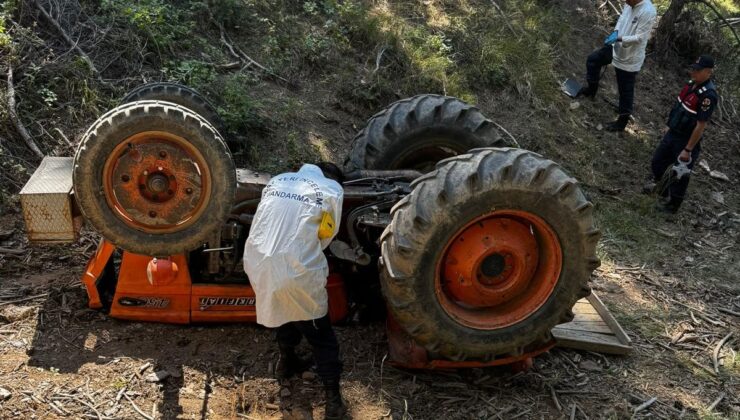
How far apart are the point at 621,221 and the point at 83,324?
17.6ft

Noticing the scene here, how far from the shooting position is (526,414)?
420 cm

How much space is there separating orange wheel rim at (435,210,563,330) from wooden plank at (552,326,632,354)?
0.66 m

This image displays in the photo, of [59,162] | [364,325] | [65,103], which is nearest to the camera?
[59,162]

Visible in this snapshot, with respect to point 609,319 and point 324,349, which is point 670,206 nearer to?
point 609,319

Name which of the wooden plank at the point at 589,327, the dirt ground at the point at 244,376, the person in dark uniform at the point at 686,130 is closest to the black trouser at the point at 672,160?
the person in dark uniform at the point at 686,130

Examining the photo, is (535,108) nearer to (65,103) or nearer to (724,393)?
(724,393)

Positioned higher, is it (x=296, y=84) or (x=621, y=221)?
(x=296, y=84)

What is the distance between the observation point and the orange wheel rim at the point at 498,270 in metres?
4.10

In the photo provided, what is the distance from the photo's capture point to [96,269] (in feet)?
14.4

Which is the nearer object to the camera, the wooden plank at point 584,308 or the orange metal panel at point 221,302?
the orange metal panel at point 221,302

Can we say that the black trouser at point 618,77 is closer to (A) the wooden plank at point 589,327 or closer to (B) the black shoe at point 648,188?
(B) the black shoe at point 648,188

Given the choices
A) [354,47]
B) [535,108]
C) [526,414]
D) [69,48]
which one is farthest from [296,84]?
[526,414]

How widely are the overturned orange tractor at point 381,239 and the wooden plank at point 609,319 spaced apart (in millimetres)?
890

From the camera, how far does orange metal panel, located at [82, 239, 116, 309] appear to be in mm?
4379
